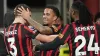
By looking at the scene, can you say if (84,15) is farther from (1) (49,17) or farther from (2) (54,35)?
(1) (49,17)

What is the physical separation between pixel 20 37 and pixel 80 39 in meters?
0.97

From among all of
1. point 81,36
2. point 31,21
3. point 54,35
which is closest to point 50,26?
point 54,35

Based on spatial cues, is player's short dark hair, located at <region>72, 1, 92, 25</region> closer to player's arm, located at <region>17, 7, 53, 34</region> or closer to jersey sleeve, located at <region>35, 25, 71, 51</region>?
jersey sleeve, located at <region>35, 25, 71, 51</region>

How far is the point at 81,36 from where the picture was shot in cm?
557

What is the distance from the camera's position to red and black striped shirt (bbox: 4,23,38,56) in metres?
6.01

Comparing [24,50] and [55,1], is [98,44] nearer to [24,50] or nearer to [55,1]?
[24,50]

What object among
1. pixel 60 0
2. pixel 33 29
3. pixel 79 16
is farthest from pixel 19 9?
pixel 60 0

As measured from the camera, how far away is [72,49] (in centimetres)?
562

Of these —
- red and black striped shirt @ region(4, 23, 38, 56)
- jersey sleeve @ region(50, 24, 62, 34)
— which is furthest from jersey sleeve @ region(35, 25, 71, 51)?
jersey sleeve @ region(50, 24, 62, 34)

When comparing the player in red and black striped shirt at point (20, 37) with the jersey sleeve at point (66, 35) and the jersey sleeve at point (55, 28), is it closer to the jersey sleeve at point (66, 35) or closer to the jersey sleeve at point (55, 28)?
the jersey sleeve at point (55, 28)

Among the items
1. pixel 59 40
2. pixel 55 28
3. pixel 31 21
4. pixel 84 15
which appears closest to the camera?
pixel 84 15

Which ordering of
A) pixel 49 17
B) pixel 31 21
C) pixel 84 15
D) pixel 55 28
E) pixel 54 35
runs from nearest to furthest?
pixel 84 15 < pixel 31 21 < pixel 54 35 < pixel 55 28 < pixel 49 17

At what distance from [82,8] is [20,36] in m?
1.07

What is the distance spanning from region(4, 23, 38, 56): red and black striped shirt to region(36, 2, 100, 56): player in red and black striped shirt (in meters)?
0.44
